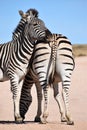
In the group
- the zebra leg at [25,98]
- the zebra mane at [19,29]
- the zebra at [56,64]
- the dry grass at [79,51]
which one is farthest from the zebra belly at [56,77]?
the dry grass at [79,51]

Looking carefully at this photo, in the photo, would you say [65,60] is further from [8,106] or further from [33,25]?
[8,106]

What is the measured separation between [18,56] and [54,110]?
10066mm

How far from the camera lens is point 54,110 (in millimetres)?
24969

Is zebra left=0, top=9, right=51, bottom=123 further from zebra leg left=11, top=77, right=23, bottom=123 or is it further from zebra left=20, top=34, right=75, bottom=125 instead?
zebra left=20, top=34, right=75, bottom=125

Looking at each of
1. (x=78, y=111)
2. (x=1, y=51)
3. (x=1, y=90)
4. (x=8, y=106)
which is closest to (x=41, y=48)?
(x=1, y=51)

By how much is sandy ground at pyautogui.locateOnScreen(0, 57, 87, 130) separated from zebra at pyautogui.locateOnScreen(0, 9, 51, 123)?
956 mm

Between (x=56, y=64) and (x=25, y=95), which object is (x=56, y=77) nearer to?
(x=56, y=64)

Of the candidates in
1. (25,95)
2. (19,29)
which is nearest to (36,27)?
(19,29)

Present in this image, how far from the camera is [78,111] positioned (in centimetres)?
2422

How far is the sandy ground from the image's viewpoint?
548 inches

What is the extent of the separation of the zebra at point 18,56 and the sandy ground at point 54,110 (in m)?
0.96

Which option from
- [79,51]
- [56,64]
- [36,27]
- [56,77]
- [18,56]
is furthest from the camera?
[79,51]

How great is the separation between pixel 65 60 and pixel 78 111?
9.85 metres

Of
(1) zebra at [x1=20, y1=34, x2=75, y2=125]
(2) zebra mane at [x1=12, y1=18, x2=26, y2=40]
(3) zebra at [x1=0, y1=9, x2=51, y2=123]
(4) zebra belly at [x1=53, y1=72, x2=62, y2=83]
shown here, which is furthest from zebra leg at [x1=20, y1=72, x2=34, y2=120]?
(2) zebra mane at [x1=12, y1=18, x2=26, y2=40]
